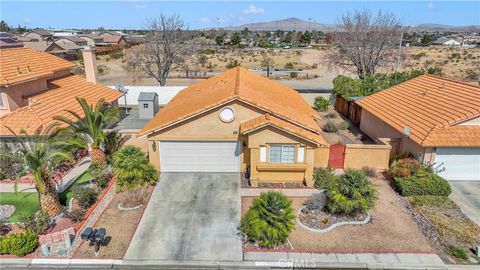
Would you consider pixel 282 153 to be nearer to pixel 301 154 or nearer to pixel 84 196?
pixel 301 154

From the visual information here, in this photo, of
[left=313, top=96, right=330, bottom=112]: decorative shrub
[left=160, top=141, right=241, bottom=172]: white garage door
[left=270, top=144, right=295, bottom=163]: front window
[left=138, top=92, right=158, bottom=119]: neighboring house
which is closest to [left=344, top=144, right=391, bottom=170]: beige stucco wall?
[left=270, top=144, right=295, bottom=163]: front window

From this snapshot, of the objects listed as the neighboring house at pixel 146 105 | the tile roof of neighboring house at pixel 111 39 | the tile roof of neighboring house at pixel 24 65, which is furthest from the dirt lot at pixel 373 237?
the tile roof of neighboring house at pixel 111 39

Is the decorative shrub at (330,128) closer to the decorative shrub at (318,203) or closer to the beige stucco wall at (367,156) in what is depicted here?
the beige stucco wall at (367,156)

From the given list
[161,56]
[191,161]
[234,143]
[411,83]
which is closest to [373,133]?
[411,83]

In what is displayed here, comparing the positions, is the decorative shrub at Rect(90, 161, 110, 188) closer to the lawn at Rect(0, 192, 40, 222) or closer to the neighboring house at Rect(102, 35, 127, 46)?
the lawn at Rect(0, 192, 40, 222)

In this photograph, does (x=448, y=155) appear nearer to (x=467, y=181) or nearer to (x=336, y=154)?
(x=467, y=181)

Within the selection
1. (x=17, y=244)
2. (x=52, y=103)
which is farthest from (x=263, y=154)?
Result: (x=52, y=103)
